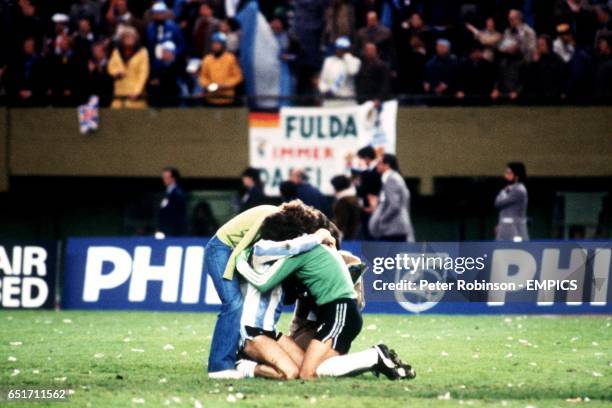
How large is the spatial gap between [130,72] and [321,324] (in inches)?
505

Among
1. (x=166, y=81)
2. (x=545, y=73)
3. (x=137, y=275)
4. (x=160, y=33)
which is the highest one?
(x=160, y=33)

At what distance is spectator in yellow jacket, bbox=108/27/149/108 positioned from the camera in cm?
2405

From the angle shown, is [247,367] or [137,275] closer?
[247,367]

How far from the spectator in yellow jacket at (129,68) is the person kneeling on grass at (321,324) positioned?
1227cm

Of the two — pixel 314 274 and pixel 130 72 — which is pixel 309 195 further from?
pixel 314 274

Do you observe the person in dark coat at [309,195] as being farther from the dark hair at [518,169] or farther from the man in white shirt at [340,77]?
the dark hair at [518,169]

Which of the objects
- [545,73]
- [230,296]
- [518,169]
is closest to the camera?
[230,296]

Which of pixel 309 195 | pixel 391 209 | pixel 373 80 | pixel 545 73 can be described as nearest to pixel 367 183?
pixel 309 195

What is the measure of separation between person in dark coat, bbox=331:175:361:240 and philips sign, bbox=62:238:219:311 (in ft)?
6.65

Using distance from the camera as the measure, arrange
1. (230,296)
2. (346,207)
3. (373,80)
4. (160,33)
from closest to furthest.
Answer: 1. (230,296)
2. (346,207)
3. (373,80)
4. (160,33)

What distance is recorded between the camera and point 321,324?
12.4 m

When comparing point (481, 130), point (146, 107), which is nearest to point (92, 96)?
point (146, 107)

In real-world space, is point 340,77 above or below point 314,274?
above

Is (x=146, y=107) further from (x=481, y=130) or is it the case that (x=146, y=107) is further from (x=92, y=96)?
(x=481, y=130)
